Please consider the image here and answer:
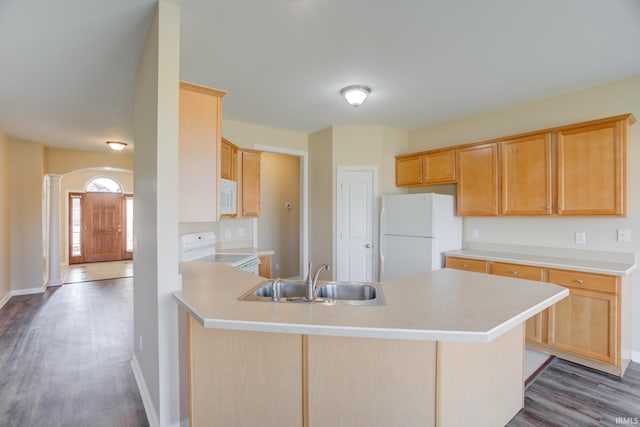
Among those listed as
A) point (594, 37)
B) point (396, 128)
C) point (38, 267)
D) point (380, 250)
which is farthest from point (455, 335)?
point (38, 267)

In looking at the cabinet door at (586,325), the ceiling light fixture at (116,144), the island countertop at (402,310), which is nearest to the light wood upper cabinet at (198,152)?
the island countertop at (402,310)

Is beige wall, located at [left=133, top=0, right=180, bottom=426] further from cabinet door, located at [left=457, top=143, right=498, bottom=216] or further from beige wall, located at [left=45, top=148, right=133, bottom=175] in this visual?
beige wall, located at [left=45, top=148, right=133, bottom=175]

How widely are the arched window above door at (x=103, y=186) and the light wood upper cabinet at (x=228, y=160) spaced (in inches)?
262

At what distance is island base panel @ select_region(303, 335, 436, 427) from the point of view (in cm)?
140

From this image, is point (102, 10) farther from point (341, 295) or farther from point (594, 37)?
point (594, 37)

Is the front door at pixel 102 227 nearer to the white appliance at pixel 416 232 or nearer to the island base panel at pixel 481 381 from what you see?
the white appliance at pixel 416 232

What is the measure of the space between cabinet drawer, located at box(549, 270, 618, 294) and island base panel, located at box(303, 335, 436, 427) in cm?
216

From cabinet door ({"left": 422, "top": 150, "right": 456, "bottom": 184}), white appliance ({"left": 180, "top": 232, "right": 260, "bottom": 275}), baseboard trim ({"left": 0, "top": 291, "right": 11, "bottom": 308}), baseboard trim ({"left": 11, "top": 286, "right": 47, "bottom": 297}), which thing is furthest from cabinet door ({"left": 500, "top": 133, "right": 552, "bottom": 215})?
baseboard trim ({"left": 11, "top": 286, "right": 47, "bottom": 297})

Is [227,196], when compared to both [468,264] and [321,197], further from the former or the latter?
[468,264]

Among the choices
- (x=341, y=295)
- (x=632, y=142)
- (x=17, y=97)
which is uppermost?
(x=17, y=97)

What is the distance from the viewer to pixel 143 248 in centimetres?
213

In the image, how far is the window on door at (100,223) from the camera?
8.27 metres

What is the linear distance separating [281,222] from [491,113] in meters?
3.80

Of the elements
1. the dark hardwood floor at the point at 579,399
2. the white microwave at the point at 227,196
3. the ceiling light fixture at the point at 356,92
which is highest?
the ceiling light fixture at the point at 356,92
